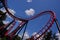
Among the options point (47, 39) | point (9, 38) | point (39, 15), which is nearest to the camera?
point (9, 38)

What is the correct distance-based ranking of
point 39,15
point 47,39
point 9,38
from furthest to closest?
point 47,39 → point 39,15 → point 9,38

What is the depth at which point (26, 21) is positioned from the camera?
965 inches

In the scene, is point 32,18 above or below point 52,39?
below

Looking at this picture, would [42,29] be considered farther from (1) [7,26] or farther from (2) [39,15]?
(1) [7,26]

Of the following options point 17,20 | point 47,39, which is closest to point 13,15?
point 17,20

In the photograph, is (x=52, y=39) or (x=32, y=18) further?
(x=52, y=39)

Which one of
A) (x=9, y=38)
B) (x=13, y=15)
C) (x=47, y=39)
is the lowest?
(x=9, y=38)

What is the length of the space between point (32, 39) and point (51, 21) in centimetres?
256

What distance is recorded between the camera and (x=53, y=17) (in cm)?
2434

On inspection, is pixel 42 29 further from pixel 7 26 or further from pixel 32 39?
pixel 7 26

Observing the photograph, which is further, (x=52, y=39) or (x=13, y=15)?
(x=52, y=39)

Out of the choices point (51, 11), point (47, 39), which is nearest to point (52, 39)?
point (47, 39)

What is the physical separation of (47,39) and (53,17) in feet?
48.2

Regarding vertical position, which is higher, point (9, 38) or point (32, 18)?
point (32, 18)
